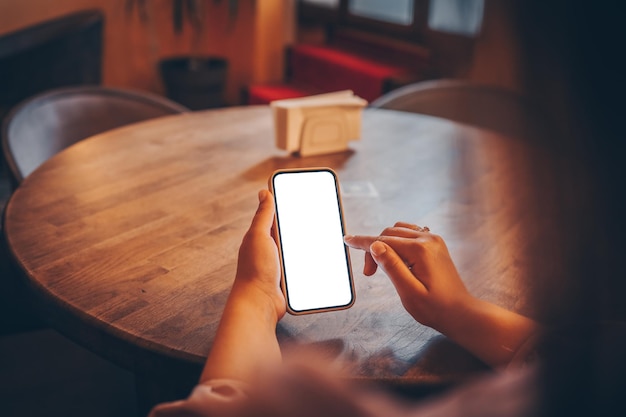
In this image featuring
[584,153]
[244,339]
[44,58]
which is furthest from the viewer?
[44,58]

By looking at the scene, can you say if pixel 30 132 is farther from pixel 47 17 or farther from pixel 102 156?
pixel 47 17

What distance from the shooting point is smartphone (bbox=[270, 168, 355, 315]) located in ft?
3.28

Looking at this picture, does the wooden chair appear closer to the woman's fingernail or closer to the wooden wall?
the woman's fingernail

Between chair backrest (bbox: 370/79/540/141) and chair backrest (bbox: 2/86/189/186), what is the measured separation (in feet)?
2.90

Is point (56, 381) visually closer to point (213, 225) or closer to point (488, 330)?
point (213, 225)

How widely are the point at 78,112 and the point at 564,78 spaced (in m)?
2.13

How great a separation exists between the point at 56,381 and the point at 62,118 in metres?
1.17

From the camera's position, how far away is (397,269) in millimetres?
934

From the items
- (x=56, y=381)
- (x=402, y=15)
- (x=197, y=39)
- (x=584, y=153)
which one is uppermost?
(x=584, y=153)

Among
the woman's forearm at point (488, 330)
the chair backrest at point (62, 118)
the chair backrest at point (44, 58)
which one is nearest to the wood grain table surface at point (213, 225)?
the woman's forearm at point (488, 330)

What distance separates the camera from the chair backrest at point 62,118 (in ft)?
6.01

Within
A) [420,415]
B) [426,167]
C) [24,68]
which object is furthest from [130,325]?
[24,68]

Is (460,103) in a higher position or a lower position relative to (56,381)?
higher

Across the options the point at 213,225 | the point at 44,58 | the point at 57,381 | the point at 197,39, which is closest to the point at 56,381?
the point at 57,381
